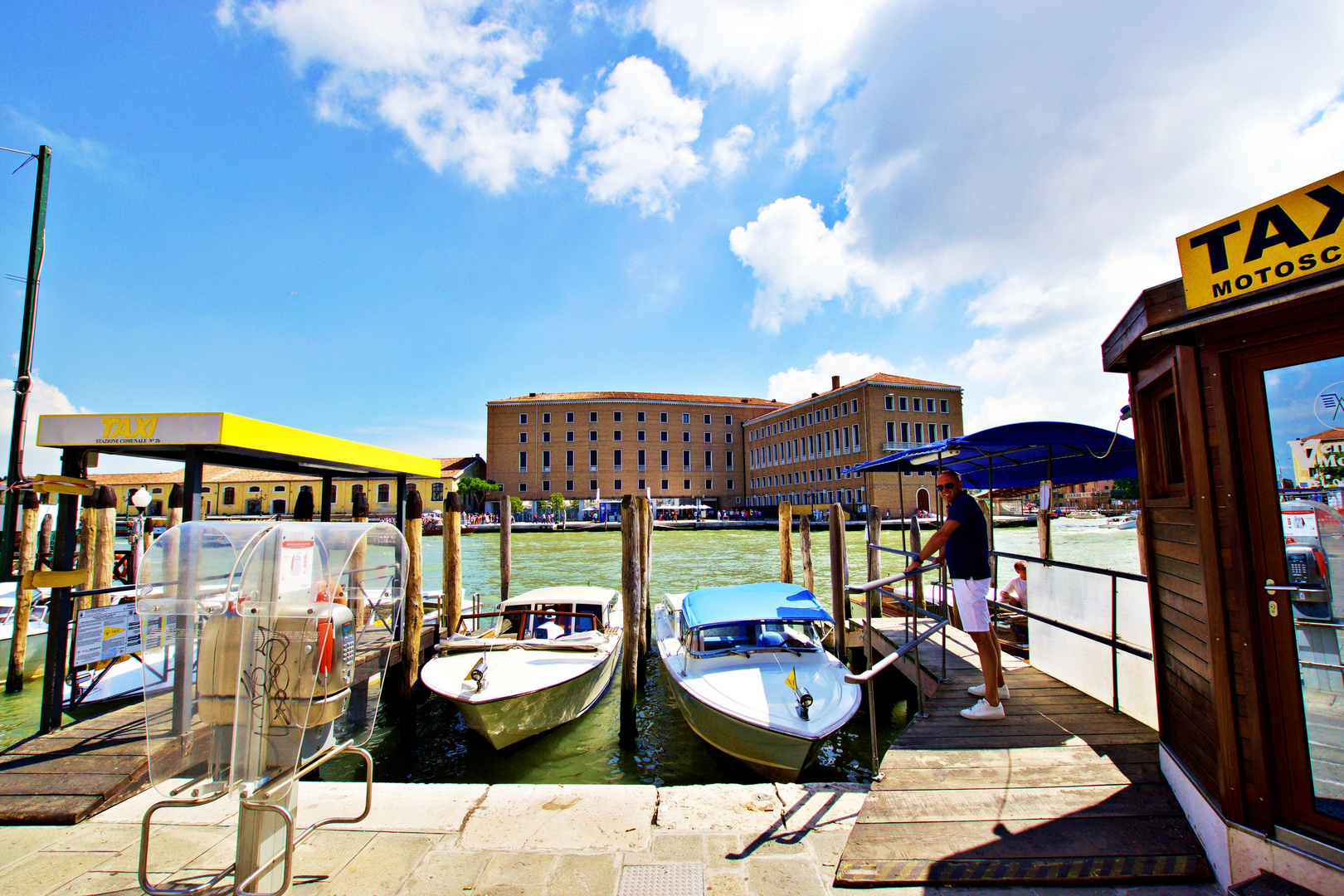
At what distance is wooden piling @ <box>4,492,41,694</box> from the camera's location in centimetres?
818

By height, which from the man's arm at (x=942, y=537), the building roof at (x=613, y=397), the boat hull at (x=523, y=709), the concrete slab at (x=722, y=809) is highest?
the building roof at (x=613, y=397)

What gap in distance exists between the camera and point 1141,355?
3496 mm

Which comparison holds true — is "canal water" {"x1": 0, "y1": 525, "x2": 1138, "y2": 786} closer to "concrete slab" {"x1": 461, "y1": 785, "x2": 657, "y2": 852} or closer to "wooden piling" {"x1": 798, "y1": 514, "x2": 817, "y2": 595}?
"concrete slab" {"x1": 461, "y1": 785, "x2": 657, "y2": 852}

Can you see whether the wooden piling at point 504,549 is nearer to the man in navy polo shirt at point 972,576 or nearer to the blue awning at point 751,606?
the blue awning at point 751,606

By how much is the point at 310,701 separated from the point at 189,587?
0.75m

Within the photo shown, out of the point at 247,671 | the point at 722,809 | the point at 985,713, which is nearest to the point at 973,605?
the point at 985,713

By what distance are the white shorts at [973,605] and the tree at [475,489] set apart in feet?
183

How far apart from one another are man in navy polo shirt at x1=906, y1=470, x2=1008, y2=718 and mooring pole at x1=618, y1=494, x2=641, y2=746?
11.4ft

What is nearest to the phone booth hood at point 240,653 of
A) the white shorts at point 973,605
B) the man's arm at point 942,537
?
the man's arm at point 942,537

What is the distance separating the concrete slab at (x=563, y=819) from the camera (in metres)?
3.28

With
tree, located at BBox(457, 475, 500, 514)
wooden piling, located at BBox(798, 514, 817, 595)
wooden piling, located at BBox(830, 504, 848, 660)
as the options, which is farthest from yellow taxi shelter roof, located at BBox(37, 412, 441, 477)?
tree, located at BBox(457, 475, 500, 514)

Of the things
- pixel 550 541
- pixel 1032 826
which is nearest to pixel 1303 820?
→ pixel 1032 826

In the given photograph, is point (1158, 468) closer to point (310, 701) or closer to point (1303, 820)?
point (1303, 820)

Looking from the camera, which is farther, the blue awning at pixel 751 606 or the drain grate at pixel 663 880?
the blue awning at pixel 751 606
